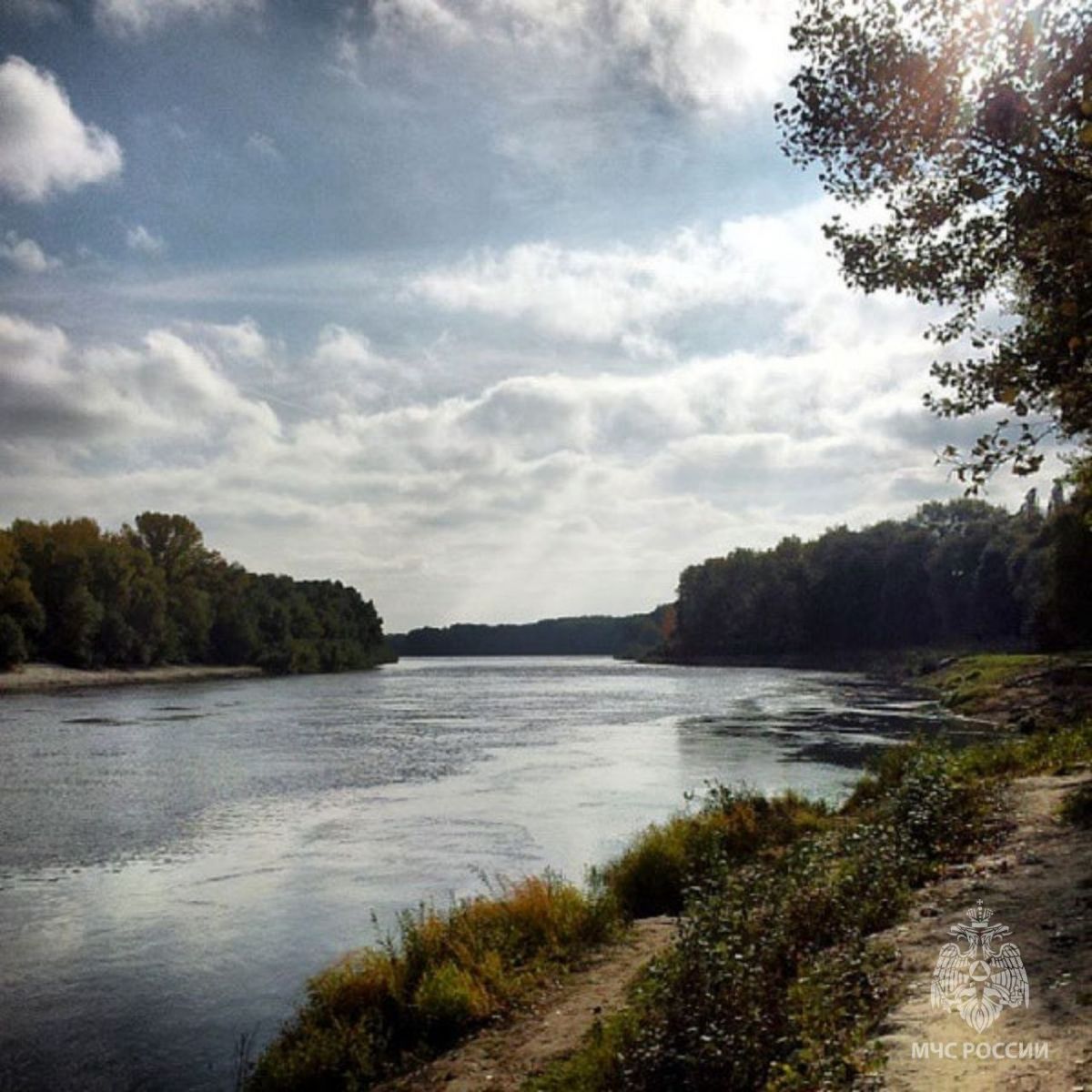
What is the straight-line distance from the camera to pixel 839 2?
13586 millimetres

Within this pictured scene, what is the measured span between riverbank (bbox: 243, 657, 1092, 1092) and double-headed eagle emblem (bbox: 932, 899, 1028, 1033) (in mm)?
421

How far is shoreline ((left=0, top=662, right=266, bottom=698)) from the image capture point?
96312 millimetres

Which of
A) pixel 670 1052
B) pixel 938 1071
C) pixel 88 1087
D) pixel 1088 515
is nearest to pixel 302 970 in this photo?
pixel 88 1087

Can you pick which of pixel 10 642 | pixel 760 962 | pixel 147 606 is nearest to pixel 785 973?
pixel 760 962

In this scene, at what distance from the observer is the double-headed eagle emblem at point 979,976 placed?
343 inches

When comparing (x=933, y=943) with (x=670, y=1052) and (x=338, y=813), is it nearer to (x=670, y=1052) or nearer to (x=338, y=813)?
(x=670, y=1052)

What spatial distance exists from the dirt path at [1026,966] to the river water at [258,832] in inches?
321

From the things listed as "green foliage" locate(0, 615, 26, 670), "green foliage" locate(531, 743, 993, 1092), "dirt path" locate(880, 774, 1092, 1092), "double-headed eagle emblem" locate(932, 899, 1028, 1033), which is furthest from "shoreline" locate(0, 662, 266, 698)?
"double-headed eagle emblem" locate(932, 899, 1028, 1033)

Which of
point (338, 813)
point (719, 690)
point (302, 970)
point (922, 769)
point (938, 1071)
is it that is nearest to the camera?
point (938, 1071)

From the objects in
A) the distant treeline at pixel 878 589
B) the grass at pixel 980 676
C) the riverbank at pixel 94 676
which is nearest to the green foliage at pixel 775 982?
the grass at pixel 980 676

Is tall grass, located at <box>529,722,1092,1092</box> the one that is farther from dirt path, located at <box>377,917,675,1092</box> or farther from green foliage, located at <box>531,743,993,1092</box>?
dirt path, located at <box>377,917,675,1092</box>

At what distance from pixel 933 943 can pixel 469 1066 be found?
17.6 ft

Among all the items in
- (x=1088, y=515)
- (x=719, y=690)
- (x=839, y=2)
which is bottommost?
(x=719, y=690)

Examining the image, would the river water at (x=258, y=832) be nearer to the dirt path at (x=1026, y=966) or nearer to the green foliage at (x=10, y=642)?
the dirt path at (x=1026, y=966)
